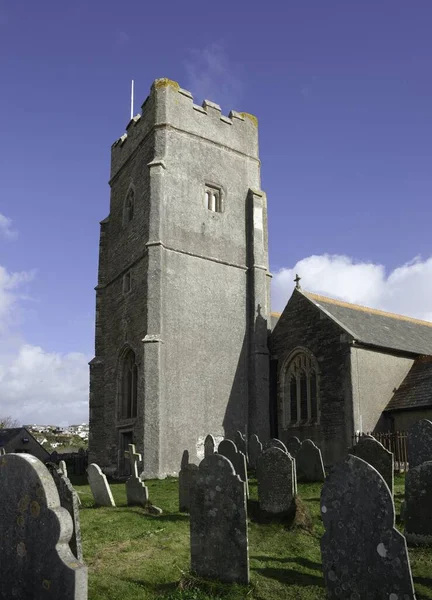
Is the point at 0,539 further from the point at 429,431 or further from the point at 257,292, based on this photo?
the point at 257,292

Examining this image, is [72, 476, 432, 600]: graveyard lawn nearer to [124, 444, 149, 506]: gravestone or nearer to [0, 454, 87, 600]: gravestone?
[124, 444, 149, 506]: gravestone

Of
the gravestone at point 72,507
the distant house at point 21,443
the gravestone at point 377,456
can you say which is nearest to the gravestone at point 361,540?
the gravestone at point 72,507

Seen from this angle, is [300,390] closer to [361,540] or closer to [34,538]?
[361,540]

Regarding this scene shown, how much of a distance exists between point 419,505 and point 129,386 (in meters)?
15.6

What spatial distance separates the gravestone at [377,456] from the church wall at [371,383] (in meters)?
7.29

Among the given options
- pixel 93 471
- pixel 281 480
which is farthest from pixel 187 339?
pixel 281 480

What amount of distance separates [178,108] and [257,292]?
8.18 meters

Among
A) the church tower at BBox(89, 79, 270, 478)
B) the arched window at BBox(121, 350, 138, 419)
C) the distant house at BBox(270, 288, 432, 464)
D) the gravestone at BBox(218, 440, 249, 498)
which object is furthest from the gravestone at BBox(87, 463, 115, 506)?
the arched window at BBox(121, 350, 138, 419)

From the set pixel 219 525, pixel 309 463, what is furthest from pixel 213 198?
pixel 219 525

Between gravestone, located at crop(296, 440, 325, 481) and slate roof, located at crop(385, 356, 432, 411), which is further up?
slate roof, located at crop(385, 356, 432, 411)

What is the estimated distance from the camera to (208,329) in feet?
69.3

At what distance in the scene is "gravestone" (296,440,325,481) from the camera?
13.1m

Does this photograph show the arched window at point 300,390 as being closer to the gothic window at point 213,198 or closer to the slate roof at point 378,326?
the slate roof at point 378,326

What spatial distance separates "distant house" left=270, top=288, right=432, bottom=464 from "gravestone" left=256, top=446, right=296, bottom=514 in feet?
27.1
